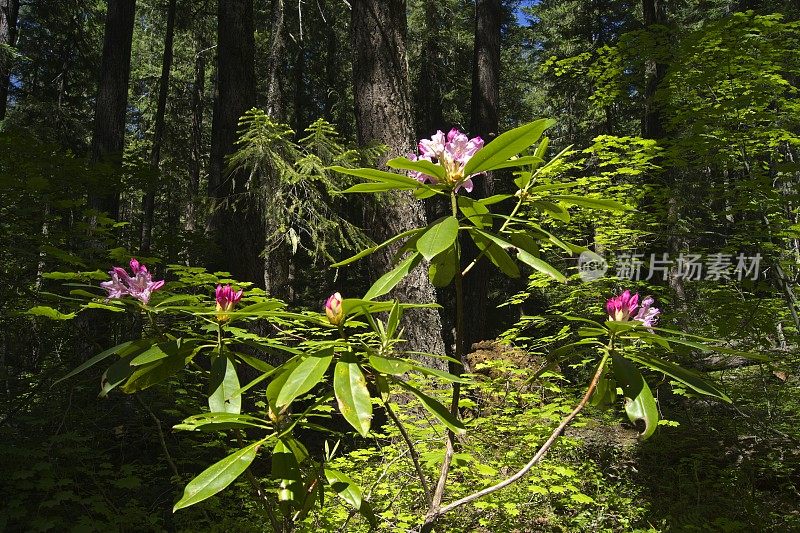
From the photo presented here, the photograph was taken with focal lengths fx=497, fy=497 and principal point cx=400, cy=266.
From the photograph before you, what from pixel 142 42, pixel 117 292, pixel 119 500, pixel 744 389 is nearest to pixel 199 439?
pixel 119 500

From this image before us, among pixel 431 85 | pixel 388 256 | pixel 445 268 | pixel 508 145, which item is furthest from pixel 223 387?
pixel 431 85

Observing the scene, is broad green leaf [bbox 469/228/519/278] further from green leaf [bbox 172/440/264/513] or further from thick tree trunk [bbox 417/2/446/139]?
thick tree trunk [bbox 417/2/446/139]

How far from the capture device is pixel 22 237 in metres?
3.42

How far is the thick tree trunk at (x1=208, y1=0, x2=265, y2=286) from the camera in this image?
5.11m

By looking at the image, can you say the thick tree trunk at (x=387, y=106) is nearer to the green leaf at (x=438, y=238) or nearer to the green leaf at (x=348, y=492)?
the green leaf at (x=348, y=492)

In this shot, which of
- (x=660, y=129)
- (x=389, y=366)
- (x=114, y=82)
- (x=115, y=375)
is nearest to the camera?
(x=389, y=366)

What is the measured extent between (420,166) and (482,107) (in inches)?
262

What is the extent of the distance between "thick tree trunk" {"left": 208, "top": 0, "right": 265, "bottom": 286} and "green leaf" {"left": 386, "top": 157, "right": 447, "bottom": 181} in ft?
13.8

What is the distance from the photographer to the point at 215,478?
877 millimetres

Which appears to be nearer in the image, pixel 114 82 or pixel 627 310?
pixel 627 310

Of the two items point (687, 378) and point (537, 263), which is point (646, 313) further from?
point (537, 263)

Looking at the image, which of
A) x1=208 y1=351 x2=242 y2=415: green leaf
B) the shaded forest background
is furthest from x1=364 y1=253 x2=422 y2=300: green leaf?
the shaded forest background

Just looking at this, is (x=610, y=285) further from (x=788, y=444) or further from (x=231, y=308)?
(x=231, y=308)

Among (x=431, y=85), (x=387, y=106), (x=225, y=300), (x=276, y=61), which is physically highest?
(x=431, y=85)
